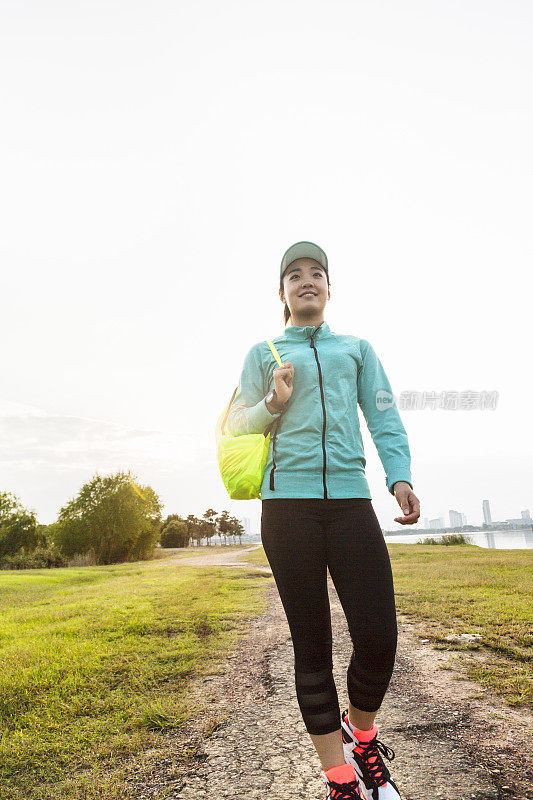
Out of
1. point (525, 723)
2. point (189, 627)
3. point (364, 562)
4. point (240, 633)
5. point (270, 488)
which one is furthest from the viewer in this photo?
point (189, 627)

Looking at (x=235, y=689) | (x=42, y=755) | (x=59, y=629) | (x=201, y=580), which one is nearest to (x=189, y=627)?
(x=59, y=629)

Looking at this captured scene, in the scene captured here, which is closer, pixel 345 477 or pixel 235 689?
pixel 345 477

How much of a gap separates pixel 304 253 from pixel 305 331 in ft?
1.57

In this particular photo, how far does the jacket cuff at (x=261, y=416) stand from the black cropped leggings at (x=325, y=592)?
0.42m

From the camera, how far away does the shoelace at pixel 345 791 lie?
194 cm

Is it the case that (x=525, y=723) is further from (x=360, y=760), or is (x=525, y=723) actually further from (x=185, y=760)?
(x=185, y=760)

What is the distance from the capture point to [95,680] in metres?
4.45

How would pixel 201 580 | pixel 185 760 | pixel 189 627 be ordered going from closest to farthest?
pixel 185 760 < pixel 189 627 < pixel 201 580

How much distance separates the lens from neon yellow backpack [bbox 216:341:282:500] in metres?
2.28

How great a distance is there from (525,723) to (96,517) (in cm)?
3481

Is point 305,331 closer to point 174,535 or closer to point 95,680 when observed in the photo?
point 95,680

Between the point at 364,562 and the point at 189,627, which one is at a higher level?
the point at 364,562

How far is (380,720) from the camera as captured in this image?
3211 millimetres

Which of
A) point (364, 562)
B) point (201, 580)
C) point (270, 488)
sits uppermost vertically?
point (270, 488)
